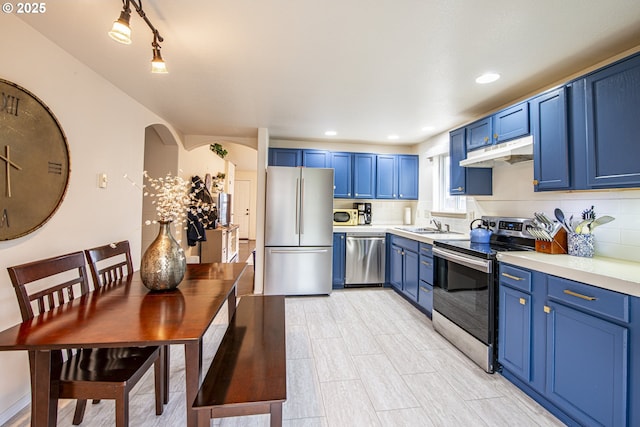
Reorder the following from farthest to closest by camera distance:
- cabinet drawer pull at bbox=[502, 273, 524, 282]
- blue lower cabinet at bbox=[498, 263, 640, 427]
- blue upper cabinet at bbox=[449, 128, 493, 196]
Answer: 1. blue upper cabinet at bbox=[449, 128, 493, 196]
2. cabinet drawer pull at bbox=[502, 273, 524, 282]
3. blue lower cabinet at bbox=[498, 263, 640, 427]

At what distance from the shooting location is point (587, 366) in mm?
1500

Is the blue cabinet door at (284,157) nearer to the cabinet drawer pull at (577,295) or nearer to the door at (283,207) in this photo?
the door at (283,207)

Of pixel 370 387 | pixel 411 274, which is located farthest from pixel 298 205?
pixel 370 387

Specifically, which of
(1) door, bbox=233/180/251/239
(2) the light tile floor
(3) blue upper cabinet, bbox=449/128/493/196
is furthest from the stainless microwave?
(1) door, bbox=233/180/251/239

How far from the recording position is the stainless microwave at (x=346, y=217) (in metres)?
4.53

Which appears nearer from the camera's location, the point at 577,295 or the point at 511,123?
the point at 577,295

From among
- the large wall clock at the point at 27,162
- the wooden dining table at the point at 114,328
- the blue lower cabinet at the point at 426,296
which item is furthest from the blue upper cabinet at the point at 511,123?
the large wall clock at the point at 27,162

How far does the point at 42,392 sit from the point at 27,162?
1.31m

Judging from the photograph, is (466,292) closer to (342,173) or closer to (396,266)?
(396,266)

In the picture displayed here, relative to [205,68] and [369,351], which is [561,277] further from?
[205,68]

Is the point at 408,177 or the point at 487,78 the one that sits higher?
the point at 487,78

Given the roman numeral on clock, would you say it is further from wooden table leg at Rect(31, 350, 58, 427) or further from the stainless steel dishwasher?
the stainless steel dishwasher

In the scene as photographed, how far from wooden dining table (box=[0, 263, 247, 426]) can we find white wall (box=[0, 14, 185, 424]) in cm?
71

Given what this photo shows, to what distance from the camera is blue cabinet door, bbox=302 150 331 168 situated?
439 centimetres
